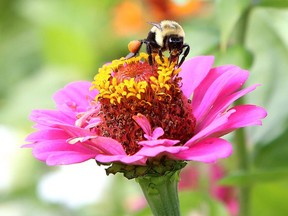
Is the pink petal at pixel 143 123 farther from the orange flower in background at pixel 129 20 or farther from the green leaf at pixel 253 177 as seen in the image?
the orange flower in background at pixel 129 20

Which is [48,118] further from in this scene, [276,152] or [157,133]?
[276,152]

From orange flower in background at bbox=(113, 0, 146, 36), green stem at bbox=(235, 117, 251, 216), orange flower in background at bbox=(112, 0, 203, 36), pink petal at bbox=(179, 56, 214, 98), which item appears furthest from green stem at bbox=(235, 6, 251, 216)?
orange flower in background at bbox=(113, 0, 146, 36)

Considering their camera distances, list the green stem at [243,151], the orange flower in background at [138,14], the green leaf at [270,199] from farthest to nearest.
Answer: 1. the orange flower in background at [138,14]
2. the green leaf at [270,199]
3. the green stem at [243,151]

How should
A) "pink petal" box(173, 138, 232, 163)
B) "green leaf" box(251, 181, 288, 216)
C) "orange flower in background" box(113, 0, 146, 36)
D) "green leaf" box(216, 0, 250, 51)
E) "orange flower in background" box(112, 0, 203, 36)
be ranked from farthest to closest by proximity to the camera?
"orange flower in background" box(113, 0, 146, 36) → "orange flower in background" box(112, 0, 203, 36) → "green leaf" box(251, 181, 288, 216) → "green leaf" box(216, 0, 250, 51) → "pink petal" box(173, 138, 232, 163)

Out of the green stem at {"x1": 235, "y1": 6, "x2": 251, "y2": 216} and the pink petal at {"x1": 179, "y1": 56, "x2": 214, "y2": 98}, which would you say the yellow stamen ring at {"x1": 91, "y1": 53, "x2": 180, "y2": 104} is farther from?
the green stem at {"x1": 235, "y1": 6, "x2": 251, "y2": 216}

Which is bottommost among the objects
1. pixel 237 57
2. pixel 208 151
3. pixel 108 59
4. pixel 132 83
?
pixel 208 151

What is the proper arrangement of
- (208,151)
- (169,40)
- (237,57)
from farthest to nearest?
(237,57) < (169,40) < (208,151)

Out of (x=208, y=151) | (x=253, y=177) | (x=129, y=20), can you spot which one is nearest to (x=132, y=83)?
(x=208, y=151)

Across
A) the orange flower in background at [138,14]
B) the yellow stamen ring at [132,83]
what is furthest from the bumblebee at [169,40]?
the orange flower in background at [138,14]
